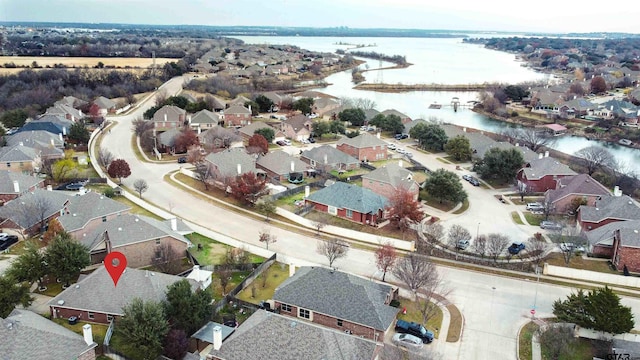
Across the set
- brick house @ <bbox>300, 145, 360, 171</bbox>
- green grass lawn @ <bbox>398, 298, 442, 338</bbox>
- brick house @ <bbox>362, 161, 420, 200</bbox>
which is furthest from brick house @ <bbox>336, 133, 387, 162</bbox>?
green grass lawn @ <bbox>398, 298, 442, 338</bbox>

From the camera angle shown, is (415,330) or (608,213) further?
(608,213)

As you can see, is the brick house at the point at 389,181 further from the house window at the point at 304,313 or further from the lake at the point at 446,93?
the lake at the point at 446,93

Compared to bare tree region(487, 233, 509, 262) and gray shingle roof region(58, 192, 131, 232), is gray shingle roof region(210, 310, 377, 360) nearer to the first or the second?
bare tree region(487, 233, 509, 262)

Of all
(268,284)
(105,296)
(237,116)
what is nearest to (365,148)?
(237,116)

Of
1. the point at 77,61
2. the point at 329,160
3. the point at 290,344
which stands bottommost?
the point at 329,160

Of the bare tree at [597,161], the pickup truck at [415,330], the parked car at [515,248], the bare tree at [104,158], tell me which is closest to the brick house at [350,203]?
the parked car at [515,248]

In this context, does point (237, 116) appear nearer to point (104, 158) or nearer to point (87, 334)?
point (104, 158)
